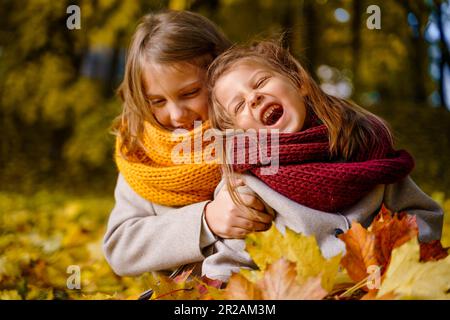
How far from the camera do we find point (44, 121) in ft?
14.5

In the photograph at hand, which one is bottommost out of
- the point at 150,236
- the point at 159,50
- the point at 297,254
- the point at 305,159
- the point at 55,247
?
the point at 55,247

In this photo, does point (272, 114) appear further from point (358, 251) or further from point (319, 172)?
point (358, 251)

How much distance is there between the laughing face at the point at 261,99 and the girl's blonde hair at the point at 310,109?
3 centimetres

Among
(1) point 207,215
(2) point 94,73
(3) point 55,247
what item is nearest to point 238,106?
(1) point 207,215

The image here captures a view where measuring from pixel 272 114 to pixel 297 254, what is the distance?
0.37 meters

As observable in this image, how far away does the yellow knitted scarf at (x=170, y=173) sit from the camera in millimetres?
1336

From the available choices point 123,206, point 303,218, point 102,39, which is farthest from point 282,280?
point 102,39

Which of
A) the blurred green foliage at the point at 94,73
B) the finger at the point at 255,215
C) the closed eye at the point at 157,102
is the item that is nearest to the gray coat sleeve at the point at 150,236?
the finger at the point at 255,215

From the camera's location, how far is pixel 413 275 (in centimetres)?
81

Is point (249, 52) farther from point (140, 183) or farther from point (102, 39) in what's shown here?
point (102, 39)

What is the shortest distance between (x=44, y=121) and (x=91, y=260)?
2271 millimetres

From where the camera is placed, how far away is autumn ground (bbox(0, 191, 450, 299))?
185 centimetres

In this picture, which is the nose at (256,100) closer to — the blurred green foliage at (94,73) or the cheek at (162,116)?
the cheek at (162,116)

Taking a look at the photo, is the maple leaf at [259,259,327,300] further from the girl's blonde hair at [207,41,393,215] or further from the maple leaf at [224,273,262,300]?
the girl's blonde hair at [207,41,393,215]
